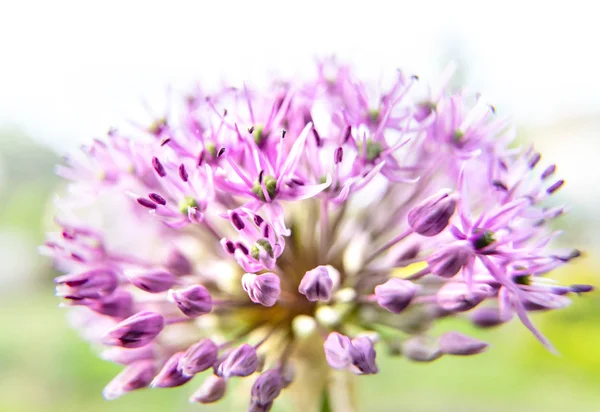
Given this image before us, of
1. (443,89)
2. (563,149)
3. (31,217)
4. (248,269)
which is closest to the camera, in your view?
(248,269)

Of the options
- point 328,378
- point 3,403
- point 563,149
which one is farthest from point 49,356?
point 563,149

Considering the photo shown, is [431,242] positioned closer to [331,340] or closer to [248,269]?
[331,340]

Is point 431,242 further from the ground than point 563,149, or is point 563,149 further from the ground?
point 431,242

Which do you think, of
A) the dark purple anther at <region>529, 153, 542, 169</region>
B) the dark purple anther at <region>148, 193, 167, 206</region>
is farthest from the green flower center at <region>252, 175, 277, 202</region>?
the dark purple anther at <region>529, 153, 542, 169</region>

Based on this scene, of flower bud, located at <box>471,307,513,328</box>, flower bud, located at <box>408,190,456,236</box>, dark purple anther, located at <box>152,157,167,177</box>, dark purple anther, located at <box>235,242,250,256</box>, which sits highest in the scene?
dark purple anther, located at <box>152,157,167,177</box>

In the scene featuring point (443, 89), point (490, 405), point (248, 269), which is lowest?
point (490, 405)

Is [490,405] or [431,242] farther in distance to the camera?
[490,405]

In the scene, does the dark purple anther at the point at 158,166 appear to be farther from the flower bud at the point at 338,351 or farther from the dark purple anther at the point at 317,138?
the flower bud at the point at 338,351

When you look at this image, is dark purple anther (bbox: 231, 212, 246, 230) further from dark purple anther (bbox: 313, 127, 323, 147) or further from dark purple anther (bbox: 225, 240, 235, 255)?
dark purple anther (bbox: 313, 127, 323, 147)
